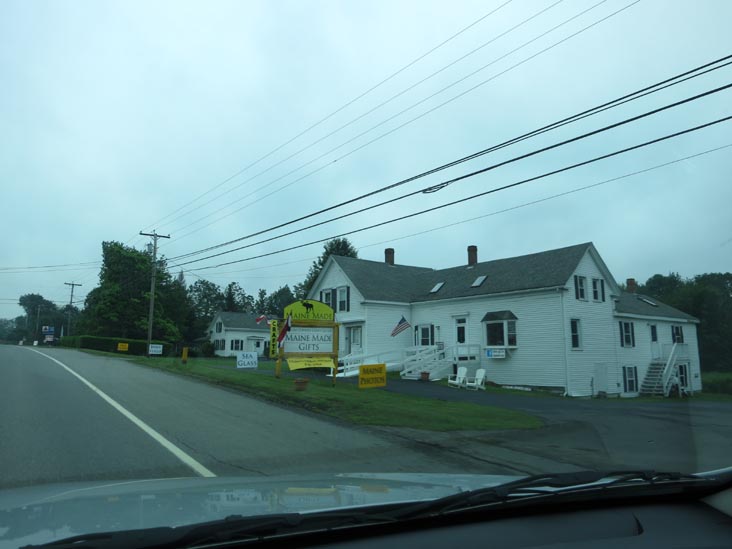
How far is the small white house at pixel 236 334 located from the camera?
225ft

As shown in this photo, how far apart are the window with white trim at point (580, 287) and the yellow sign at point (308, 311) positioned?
12827 millimetres

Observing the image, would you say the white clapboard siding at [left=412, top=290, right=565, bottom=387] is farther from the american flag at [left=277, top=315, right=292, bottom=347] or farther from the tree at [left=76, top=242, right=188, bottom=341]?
the tree at [left=76, top=242, right=188, bottom=341]

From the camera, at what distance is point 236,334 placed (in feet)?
226

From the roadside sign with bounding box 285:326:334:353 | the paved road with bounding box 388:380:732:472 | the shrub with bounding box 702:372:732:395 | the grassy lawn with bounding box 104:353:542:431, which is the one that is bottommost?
the shrub with bounding box 702:372:732:395

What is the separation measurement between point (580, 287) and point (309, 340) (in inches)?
576

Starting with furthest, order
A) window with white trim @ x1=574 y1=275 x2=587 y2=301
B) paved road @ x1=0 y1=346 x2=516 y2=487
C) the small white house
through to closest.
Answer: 1. the small white house
2. window with white trim @ x1=574 y1=275 x2=587 y2=301
3. paved road @ x1=0 y1=346 x2=516 y2=487

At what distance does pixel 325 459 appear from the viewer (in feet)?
27.8

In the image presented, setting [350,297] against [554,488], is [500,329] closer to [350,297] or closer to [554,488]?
[350,297]

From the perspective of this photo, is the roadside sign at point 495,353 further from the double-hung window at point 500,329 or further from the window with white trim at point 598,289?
the window with white trim at point 598,289

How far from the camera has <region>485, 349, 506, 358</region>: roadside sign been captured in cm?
2892

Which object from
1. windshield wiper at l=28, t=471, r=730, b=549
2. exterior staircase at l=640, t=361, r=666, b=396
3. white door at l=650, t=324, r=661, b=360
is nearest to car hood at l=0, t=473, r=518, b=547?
windshield wiper at l=28, t=471, r=730, b=549

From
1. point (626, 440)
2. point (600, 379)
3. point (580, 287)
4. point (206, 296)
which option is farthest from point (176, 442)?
point (206, 296)

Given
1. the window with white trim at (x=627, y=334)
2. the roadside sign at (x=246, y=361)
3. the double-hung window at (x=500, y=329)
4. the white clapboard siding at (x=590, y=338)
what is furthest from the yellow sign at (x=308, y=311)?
the window with white trim at (x=627, y=334)

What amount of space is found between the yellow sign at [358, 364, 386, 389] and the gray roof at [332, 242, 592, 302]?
39.8 ft
